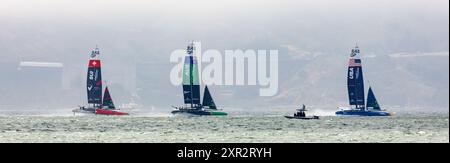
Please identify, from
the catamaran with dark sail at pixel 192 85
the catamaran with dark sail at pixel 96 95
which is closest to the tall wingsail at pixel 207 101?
the catamaran with dark sail at pixel 192 85

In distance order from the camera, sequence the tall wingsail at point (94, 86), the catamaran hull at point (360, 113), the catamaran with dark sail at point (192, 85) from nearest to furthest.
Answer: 1. the catamaran with dark sail at point (192, 85)
2. the catamaran hull at point (360, 113)
3. the tall wingsail at point (94, 86)

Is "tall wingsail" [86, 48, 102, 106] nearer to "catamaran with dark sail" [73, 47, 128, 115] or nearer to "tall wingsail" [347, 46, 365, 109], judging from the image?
"catamaran with dark sail" [73, 47, 128, 115]

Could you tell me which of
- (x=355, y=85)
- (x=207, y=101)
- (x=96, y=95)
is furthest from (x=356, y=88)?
(x=96, y=95)

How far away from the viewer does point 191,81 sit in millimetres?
180875

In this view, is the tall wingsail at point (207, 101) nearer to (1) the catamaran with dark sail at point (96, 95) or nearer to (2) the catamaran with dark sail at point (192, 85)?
(2) the catamaran with dark sail at point (192, 85)

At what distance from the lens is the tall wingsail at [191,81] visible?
18012cm

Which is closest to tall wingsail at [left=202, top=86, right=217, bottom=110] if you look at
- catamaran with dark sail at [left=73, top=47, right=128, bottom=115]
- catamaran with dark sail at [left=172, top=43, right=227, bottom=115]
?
catamaran with dark sail at [left=172, top=43, right=227, bottom=115]

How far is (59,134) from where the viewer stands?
101188 mm

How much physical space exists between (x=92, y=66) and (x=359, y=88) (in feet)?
160

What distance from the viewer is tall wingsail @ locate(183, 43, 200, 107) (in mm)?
180125

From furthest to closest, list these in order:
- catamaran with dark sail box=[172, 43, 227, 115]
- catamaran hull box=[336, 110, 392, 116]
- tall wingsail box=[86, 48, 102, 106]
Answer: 1. tall wingsail box=[86, 48, 102, 106]
2. catamaran hull box=[336, 110, 392, 116]
3. catamaran with dark sail box=[172, 43, 227, 115]
